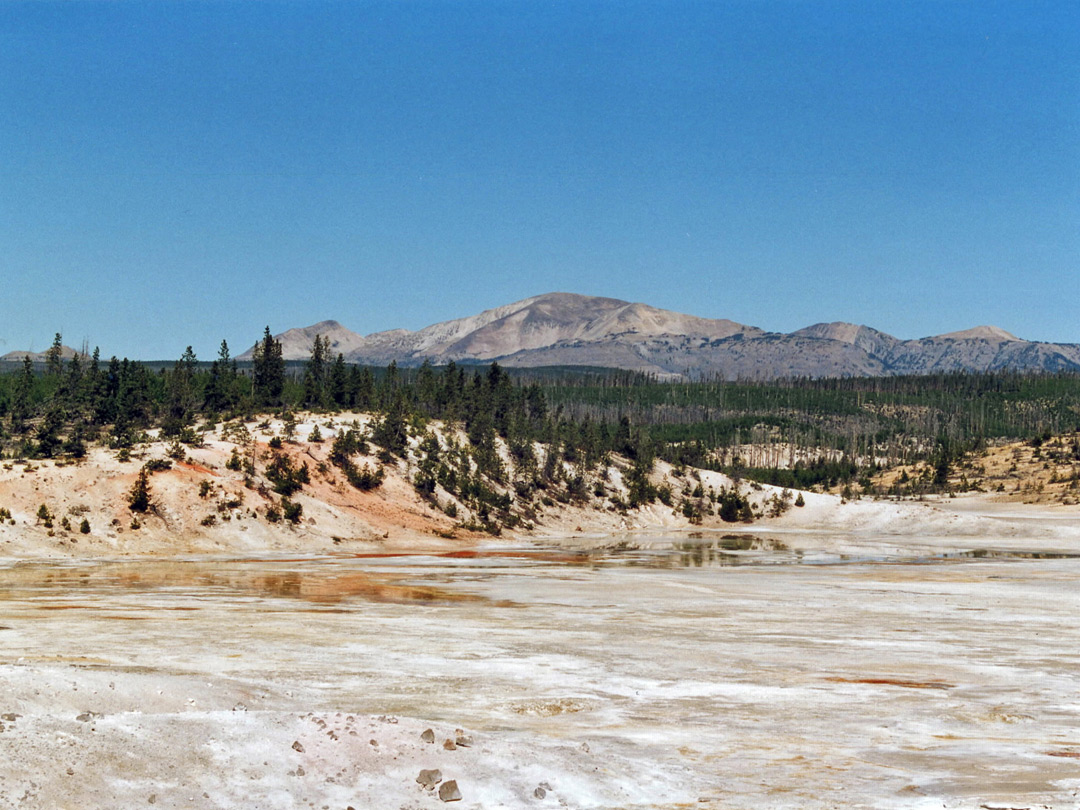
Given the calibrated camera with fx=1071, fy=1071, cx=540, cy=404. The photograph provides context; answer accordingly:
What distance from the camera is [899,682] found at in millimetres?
27812

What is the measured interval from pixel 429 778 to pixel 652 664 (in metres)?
15.0

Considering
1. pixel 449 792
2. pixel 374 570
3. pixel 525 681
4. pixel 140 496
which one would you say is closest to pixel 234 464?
pixel 140 496

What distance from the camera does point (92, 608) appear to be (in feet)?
131

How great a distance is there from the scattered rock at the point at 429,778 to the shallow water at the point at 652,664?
1967 mm

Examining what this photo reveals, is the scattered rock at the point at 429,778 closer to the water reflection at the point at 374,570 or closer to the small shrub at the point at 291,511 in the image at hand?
the water reflection at the point at 374,570

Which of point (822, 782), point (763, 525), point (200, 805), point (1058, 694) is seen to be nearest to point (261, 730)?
point (200, 805)

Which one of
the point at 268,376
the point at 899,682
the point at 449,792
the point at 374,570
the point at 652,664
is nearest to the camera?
the point at 449,792

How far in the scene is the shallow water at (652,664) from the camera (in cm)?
1855

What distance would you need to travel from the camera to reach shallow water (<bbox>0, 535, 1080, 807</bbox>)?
1855cm

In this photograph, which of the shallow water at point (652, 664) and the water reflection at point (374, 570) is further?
→ the water reflection at point (374, 570)

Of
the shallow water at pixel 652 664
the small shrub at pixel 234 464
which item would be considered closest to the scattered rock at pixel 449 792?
the shallow water at pixel 652 664

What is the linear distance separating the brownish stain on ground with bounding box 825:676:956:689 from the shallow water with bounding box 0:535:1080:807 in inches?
5.1

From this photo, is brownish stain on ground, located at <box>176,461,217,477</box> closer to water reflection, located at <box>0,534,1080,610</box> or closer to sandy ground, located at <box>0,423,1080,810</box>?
sandy ground, located at <box>0,423,1080,810</box>

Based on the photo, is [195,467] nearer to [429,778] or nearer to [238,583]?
[238,583]
